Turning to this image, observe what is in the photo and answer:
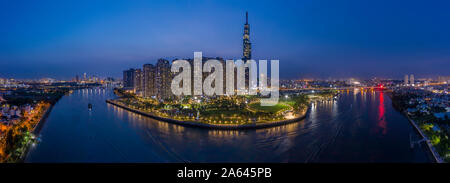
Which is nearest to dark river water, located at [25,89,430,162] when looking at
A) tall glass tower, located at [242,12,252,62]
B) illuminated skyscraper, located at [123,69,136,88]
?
illuminated skyscraper, located at [123,69,136,88]

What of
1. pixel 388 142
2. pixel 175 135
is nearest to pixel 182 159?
pixel 175 135

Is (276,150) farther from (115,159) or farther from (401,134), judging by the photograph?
(401,134)

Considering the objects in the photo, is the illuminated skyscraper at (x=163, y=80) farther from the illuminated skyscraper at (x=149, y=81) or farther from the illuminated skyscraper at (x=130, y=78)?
the illuminated skyscraper at (x=130, y=78)

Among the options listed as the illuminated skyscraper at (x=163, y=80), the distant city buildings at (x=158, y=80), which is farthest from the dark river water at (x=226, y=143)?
the distant city buildings at (x=158, y=80)

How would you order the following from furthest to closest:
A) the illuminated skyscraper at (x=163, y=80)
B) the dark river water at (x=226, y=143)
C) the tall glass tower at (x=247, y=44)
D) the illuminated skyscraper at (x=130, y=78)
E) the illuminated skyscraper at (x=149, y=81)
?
the tall glass tower at (x=247, y=44)
the illuminated skyscraper at (x=130, y=78)
the illuminated skyscraper at (x=149, y=81)
the illuminated skyscraper at (x=163, y=80)
the dark river water at (x=226, y=143)

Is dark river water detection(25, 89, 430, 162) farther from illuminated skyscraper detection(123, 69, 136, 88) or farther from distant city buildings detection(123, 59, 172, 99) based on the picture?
illuminated skyscraper detection(123, 69, 136, 88)

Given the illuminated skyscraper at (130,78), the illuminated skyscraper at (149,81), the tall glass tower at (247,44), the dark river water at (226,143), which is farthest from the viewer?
the tall glass tower at (247,44)

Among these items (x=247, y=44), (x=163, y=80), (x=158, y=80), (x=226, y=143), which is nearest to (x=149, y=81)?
(x=158, y=80)

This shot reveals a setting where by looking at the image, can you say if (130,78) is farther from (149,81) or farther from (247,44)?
(247,44)

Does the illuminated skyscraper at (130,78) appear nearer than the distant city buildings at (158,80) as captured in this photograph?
No
